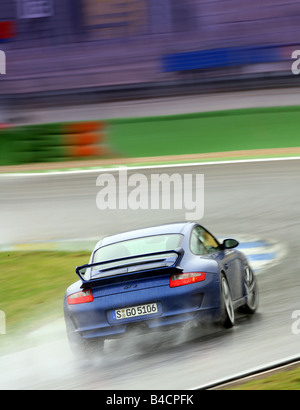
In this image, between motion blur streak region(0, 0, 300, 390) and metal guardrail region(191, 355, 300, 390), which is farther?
motion blur streak region(0, 0, 300, 390)

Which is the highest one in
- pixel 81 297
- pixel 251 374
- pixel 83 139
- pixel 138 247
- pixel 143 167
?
pixel 138 247

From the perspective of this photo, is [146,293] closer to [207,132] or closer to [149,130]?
[207,132]

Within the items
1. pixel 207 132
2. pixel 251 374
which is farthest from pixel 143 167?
pixel 251 374

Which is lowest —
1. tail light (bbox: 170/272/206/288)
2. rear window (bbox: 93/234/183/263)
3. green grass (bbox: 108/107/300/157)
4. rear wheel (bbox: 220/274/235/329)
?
green grass (bbox: 108/107/300/157)

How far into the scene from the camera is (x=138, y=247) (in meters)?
8.27

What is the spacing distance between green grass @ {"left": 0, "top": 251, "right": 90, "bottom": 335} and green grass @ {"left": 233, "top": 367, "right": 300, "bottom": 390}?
13.6 ft

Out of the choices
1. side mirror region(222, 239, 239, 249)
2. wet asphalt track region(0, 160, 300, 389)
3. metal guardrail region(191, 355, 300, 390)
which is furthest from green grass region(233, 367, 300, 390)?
side mirror region(222, 239, 239, 249)

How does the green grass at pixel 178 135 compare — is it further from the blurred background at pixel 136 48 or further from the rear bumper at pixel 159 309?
the rear bumper at pixel 159 309

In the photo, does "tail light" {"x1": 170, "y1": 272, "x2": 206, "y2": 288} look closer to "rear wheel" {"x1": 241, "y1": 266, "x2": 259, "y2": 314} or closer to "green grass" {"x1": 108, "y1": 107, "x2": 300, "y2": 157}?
"rear wheel" {"x1": 241, "y1": 266, "x2": 259, "y2": 314}

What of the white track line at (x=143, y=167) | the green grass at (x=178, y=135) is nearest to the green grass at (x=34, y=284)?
the white track line at (x=143, y=167)

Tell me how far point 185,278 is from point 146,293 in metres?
0.39

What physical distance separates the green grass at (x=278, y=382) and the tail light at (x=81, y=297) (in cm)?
185

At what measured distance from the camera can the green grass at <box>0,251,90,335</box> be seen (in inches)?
416

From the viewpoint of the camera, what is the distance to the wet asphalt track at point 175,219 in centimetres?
726
